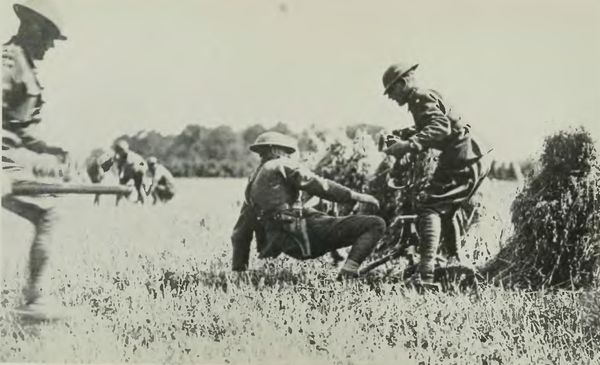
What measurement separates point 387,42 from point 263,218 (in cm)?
131

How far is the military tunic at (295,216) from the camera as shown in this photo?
564cm

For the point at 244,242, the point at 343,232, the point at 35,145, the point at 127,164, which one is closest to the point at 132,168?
the point at 127,164

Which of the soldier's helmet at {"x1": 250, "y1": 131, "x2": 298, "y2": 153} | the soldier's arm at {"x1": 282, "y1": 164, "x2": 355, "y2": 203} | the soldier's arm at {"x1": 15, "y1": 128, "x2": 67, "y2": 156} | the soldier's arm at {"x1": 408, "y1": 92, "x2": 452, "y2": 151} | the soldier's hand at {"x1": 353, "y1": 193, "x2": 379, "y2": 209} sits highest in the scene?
the soldier's arm at {"x1": 408, "y1": 92, "x2": 452, "y2": 151}

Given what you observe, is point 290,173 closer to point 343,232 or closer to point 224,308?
point 343,232

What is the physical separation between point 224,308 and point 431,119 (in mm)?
1700

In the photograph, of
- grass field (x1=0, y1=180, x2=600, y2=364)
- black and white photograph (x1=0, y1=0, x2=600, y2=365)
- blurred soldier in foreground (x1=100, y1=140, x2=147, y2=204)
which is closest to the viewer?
grass field (x1=0, y1=180, x2=600, y2=364)

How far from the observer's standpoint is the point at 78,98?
227 inches

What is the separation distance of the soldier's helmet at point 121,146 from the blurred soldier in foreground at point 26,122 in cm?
33

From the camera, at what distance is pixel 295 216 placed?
18.6 feet

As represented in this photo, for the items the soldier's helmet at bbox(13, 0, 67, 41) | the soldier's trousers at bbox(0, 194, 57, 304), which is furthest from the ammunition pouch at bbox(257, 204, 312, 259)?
the soldier's helmet at bbox(13, 0, 67, 41)

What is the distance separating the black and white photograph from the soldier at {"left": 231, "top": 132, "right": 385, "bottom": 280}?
0.01m

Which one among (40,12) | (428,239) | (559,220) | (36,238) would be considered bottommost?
(36,238)

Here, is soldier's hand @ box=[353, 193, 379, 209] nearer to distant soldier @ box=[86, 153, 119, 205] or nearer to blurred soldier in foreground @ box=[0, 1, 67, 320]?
distant soldier @ box=[86, 153, 119, 205]

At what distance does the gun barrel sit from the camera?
18.6 feet
